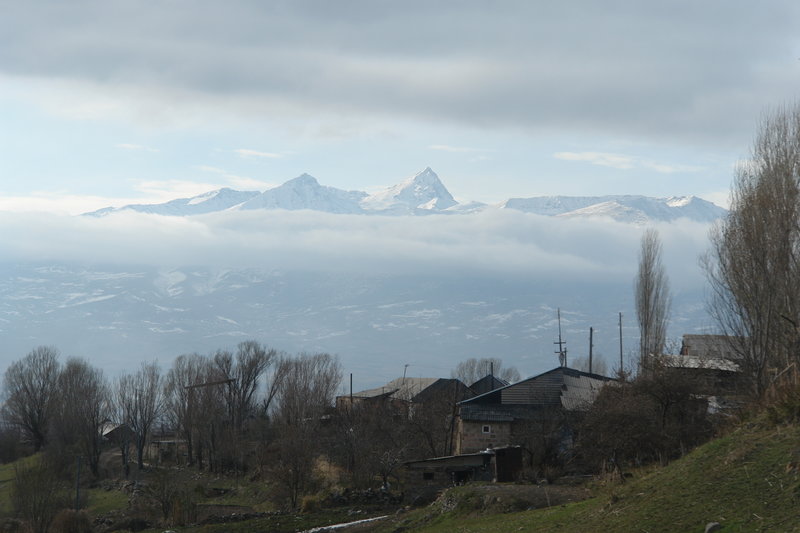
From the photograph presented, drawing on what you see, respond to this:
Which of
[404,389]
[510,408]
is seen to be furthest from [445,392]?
[510,408]

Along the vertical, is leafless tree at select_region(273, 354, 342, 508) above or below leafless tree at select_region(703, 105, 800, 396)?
below

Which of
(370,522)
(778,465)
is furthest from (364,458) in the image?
(778,465)

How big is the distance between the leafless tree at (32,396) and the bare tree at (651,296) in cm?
5933

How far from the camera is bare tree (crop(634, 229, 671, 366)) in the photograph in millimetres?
59628

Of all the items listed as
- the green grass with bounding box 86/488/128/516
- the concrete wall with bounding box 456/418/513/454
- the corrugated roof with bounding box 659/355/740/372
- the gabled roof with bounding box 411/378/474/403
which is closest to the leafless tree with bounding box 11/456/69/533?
the green grass with bounding box 86/488/128/516

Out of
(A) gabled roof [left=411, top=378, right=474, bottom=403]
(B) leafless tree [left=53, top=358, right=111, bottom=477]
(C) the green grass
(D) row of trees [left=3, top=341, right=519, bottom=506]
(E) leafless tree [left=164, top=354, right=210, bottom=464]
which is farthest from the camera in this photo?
(E) leafless tree [left=164, top=354, right=210, bottom=464]

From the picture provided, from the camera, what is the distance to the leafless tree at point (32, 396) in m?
91.5

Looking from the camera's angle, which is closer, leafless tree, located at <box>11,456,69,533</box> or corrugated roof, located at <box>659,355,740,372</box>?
leafless tree, located at <box>11,456,69,533</box>

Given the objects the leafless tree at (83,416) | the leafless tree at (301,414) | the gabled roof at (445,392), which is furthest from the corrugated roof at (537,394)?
the leafless tree at (83,416)

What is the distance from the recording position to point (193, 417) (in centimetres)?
7725

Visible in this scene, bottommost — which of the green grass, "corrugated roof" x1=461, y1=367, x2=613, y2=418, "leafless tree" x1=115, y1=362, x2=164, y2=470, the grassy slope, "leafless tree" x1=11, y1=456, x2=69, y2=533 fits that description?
the green grass

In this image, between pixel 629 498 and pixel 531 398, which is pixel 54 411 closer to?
pixel 531 398

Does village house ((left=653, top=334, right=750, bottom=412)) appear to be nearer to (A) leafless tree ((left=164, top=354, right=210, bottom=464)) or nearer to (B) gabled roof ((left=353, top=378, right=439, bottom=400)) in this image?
(B) gabled roof ((left=353, top=378, right=439, bottom=400))

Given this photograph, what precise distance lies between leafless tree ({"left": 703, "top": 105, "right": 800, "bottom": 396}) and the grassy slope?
52.6 feet
